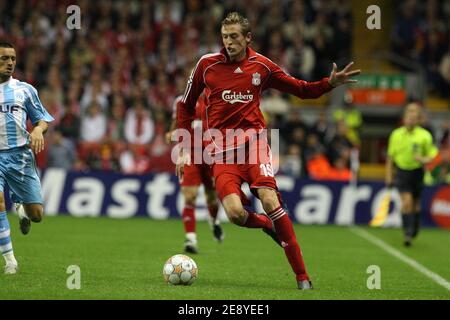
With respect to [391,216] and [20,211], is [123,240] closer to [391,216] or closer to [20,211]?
[20,211]

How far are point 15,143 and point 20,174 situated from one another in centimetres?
31

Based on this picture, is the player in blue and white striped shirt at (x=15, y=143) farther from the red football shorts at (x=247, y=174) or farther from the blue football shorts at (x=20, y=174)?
the red football shorts at (x=247, y=174)

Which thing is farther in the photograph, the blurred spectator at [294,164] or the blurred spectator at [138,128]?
the blurred spectator at [138,128]

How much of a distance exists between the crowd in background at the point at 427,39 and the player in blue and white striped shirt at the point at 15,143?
1597cm

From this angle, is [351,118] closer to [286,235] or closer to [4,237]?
[286,235]

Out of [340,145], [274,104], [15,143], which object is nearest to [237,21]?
[15,143]

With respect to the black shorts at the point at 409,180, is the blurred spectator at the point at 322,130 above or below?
above

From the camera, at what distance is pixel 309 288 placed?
27.8ft

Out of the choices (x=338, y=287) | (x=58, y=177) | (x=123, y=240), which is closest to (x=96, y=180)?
(x=58, y=177)

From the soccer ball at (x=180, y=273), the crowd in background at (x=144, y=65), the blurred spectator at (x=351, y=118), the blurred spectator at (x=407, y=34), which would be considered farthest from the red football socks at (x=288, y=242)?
the blurred spectator at (x=407, y=34)

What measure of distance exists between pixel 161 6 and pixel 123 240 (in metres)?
11.8

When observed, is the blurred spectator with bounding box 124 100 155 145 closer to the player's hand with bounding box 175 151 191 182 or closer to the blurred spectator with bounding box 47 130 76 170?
the blurred spectator with bounding box 47 130 76 170

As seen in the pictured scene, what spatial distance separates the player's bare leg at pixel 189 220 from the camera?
12039 mm
